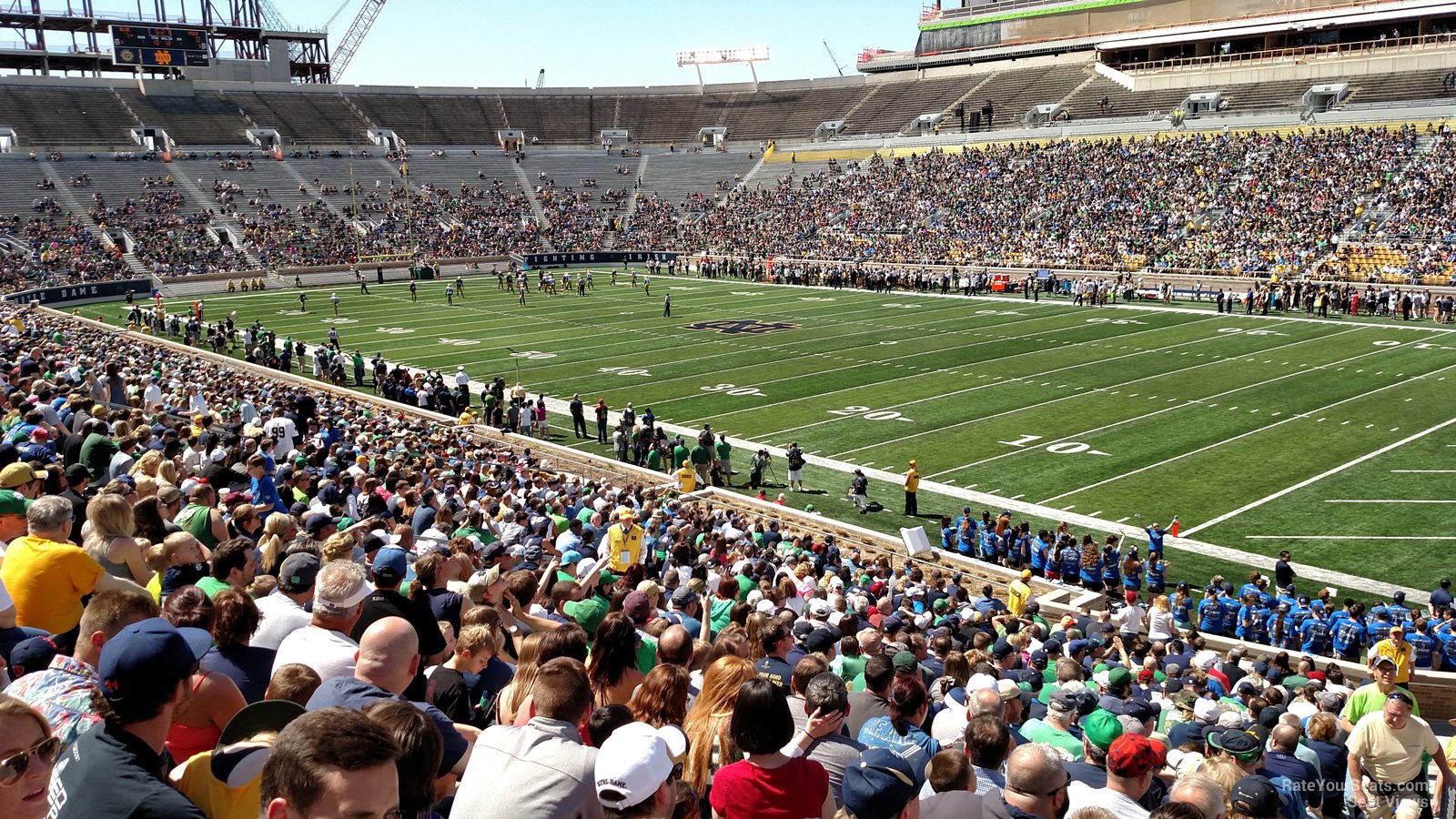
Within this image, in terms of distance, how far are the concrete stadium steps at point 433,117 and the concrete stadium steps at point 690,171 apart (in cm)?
1342

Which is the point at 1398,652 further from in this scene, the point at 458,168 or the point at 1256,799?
the point at 458,168

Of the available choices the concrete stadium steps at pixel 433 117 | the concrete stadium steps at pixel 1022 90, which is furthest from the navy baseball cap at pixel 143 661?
the concrete stadium steps at pixel 433 117

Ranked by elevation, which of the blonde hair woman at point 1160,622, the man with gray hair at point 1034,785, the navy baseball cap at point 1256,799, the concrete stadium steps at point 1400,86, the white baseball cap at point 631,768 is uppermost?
the concrete stadium steps at point 1400,86

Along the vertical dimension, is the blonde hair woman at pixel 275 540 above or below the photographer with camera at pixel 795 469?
above

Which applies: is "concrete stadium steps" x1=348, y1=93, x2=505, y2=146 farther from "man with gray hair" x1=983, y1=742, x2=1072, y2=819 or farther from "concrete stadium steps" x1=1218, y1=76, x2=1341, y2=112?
"man with gray hair" x1=983, y1=742, x2=1072, y2=819

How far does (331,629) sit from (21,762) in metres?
1.93

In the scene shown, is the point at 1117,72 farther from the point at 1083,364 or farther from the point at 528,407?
the point at 528,407

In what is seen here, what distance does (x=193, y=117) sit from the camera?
252ft

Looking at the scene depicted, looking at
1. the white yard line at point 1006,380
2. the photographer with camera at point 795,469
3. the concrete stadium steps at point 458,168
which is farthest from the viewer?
the concrete stadium steps at point 458,168

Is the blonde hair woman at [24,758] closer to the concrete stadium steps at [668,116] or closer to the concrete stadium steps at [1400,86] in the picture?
the concrete stadium steps at [1400,86]

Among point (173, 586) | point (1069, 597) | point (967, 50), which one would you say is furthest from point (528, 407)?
point (967, 50)

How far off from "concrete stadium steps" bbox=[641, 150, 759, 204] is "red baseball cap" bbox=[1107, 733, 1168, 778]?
255ft

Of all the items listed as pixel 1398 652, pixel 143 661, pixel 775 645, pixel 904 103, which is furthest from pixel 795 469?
pixel 904 103

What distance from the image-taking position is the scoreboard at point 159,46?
7975 cm
